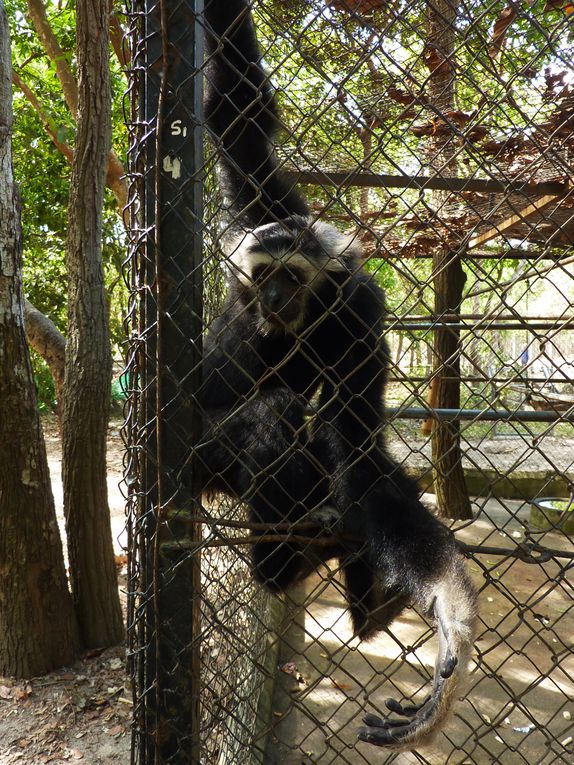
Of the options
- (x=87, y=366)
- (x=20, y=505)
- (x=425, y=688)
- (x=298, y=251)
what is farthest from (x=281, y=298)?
(x=425, y=688)

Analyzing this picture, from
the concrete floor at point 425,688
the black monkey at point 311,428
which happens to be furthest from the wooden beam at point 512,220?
the concrete floor at point 425,688

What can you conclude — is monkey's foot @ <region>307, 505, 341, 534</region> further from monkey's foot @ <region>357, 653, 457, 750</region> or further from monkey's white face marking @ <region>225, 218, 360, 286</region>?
monkey's white face marking @ <region>225, 218, 360, 286</region>

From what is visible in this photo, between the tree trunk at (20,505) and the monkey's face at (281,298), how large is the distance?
1.15 metres

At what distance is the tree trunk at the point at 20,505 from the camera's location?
9.34 feet

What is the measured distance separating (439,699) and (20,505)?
7.42 ft

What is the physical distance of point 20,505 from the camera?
10.00 ft

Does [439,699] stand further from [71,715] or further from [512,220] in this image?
[512,220]

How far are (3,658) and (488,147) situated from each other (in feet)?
11.9

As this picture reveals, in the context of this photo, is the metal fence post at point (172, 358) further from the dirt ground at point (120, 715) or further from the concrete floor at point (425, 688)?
the dirt ground at point (120, 715)

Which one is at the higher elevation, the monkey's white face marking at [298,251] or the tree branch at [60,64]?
the tree branch at [60,64]

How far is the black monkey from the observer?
179cm

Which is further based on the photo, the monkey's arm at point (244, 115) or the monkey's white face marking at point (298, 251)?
the monkey's white face marking at point (298, 251)

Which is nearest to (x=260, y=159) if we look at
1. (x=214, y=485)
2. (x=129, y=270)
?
(x=129, y=270)

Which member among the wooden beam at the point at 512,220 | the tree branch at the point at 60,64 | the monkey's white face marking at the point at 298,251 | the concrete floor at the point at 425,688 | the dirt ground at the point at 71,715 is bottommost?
the concrete floor at the point at 425,688
